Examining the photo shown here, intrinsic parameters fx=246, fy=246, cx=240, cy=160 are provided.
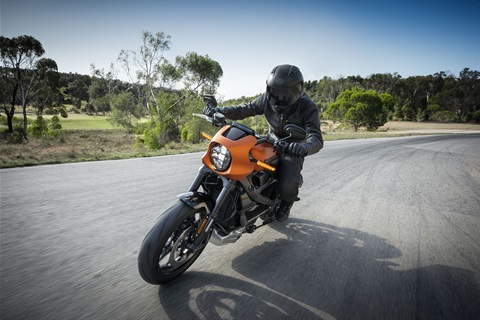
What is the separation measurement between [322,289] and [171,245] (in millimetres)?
1368

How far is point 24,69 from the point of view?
92.4 feet

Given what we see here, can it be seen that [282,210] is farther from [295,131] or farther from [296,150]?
[295,131]

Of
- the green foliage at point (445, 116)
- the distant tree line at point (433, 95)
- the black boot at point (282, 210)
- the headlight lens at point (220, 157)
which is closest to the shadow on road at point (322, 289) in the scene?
the black boot at point (282, 210)

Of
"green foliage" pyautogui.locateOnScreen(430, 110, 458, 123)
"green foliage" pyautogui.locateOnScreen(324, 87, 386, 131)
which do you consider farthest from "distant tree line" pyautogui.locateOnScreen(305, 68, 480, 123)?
"green foliage" pyautogui.locateOnScreen(324, 87, 386, 131)

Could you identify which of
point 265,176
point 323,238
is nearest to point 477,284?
point 323,238

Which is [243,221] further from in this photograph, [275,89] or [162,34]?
[162,34]

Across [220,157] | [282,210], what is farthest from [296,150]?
[282,210]

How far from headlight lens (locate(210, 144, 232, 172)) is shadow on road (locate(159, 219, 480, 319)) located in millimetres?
990

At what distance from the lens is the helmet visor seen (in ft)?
8.98

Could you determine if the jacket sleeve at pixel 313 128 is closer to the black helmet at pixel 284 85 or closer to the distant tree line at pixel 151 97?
the black helmet at pixel 284 85

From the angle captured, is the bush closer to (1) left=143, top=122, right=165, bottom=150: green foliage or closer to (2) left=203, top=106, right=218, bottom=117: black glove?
(1) left=143, top=122, right=165, bottom=150: green foliage

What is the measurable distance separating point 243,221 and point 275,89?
1.49m

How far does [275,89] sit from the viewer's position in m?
2.77

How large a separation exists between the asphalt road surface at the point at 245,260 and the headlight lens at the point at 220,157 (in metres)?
0.98
